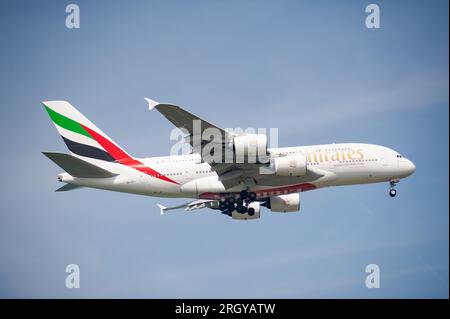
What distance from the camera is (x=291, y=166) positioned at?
4550 centimetres

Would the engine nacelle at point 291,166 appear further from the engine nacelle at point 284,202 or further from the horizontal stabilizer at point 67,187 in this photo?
the horizontal stabilizer at point 67,187

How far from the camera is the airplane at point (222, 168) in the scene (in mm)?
45562

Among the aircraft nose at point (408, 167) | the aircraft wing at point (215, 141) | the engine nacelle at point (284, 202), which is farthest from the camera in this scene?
the engine nacelle at point (284, 202)

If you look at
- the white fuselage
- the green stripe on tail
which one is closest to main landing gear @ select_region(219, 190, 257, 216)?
the white fuselage

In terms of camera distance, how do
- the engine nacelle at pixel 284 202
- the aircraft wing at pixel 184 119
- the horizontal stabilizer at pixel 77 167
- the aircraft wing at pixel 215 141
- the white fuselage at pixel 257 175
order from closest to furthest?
the aircraft wing at pixel 184 119
the aircraft wing at pixel 215 141
the horizontal stabilizer at pixel 77 167
the white fuselage at pixel 257 175
the engine nacelle at pixel 284 202

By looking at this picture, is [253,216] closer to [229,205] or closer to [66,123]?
[229,205]

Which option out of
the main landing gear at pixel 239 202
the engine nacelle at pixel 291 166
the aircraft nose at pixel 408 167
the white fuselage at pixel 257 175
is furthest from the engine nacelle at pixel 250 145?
the aircraft nose at pixel 408 167

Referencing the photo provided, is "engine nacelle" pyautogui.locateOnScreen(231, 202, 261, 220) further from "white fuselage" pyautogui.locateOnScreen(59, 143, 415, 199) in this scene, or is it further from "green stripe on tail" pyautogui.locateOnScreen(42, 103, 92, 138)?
"green stripe on tail" pyautogui.locateOnScreen(42, 103, 92, 138)

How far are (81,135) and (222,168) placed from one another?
995 centimetres

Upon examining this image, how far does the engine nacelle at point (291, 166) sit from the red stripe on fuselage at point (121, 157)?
6818 mm
